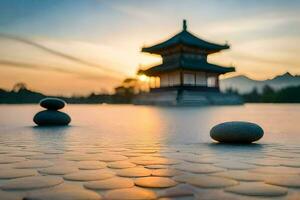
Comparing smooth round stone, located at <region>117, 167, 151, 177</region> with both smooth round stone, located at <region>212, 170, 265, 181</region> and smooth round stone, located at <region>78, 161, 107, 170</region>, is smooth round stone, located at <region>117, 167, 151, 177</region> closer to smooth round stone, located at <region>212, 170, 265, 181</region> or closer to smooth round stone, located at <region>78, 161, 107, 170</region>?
smooth round stone, located at <region>78, 161, 107, 170</region>

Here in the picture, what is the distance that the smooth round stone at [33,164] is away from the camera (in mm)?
3022

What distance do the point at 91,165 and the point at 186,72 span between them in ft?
112

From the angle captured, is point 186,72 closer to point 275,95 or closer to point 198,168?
point 275,95

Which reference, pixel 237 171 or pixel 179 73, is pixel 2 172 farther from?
pixel 179 73

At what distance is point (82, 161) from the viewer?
3.34 m

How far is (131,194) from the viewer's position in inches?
78.3

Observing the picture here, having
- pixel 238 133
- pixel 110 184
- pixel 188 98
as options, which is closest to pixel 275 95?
pixel 188 98

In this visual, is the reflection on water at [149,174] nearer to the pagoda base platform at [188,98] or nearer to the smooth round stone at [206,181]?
the smooth round stone at [206,181]

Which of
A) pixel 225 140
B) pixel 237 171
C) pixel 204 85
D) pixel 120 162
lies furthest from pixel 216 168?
pixel 204 85

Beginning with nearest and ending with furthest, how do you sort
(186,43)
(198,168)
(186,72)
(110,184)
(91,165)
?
(110,184), (198,168), (91,165), (186,43), (186,72)

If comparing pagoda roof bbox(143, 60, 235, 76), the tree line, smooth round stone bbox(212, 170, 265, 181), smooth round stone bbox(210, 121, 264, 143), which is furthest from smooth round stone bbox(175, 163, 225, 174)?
the tree line

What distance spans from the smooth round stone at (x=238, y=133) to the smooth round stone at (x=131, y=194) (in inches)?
130

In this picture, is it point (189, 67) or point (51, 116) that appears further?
point (189, 67)

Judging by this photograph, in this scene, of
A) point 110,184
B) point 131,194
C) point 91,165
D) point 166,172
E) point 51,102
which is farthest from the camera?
point 51,102
